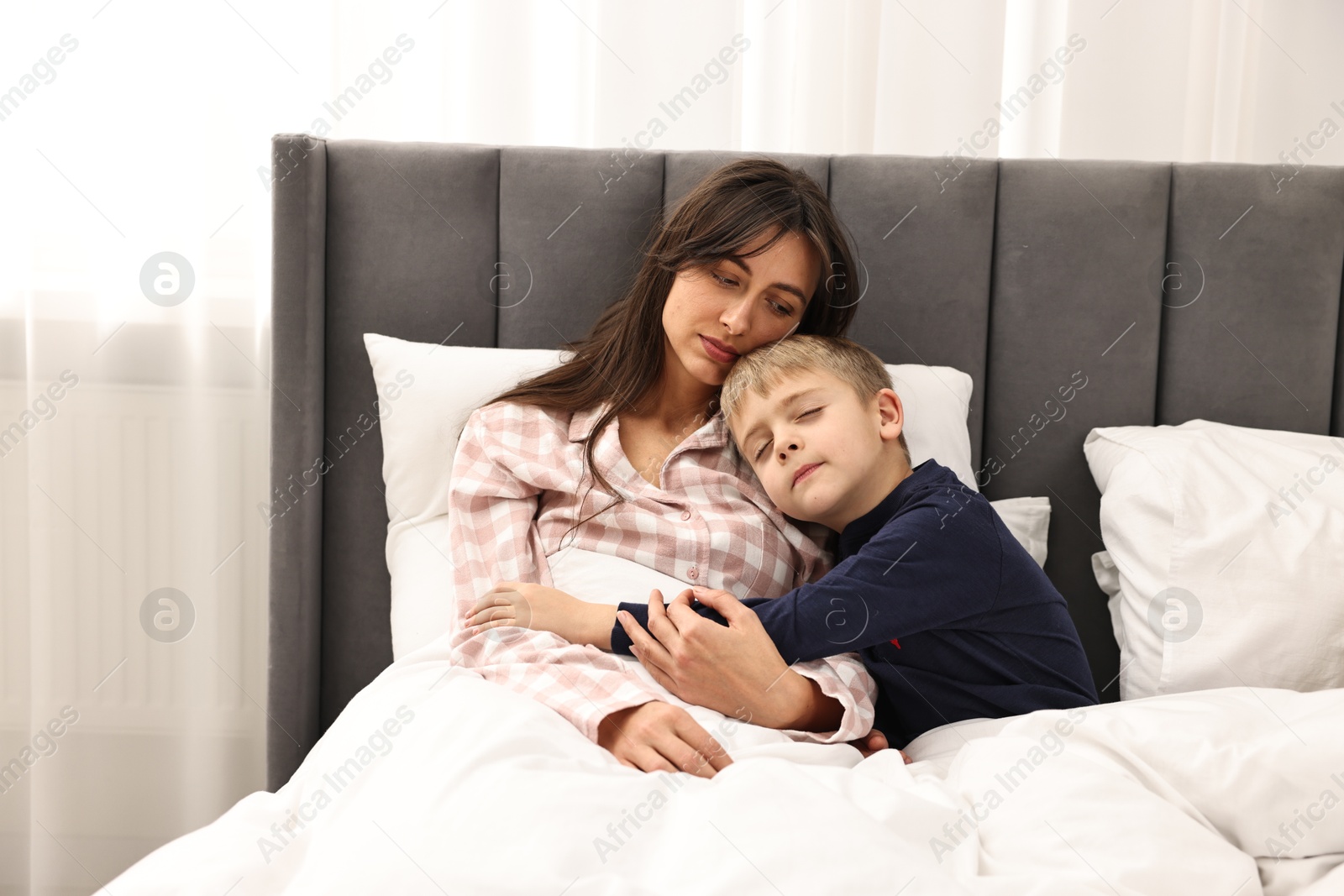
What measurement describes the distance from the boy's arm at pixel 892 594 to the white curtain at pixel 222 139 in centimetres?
86

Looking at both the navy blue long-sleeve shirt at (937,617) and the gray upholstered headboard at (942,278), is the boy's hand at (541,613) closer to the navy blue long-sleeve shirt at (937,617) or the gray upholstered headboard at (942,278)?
the navy blue long-sleeve shirt at (937,617)

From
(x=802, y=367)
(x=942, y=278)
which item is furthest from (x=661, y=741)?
(x=942, y=278)

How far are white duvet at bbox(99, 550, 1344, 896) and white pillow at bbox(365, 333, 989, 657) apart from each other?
433mm

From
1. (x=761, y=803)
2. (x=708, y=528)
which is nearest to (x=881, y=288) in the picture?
(x=708, y=528)

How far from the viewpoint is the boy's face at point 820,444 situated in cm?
107

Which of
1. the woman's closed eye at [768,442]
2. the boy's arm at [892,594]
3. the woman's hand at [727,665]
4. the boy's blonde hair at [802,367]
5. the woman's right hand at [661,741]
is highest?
the boy's blonde hair at [802,367]

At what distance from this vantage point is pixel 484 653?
1013mm

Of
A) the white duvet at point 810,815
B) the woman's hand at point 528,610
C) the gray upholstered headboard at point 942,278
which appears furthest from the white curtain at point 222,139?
the white duvet at point 810,815

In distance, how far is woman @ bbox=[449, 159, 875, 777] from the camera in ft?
3.68

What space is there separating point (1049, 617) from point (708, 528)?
41cm

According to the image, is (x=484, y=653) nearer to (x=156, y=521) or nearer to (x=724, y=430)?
(x=724, y=430)

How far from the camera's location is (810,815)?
665mm

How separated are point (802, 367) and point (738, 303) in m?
0.14

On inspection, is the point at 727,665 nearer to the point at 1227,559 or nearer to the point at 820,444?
A: the point at 820,444
